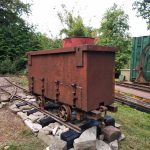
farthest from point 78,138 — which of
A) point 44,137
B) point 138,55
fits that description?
point 138,55

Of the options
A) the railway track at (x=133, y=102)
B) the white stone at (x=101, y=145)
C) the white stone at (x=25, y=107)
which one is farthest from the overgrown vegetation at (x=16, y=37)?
the white stone at (x=101, y=145)

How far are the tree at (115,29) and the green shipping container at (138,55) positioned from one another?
20.3 feet

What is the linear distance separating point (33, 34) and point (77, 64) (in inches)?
473

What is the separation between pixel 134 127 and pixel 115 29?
1381 cm

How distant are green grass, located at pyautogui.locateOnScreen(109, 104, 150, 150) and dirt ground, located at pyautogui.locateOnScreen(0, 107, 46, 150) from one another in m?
1.62

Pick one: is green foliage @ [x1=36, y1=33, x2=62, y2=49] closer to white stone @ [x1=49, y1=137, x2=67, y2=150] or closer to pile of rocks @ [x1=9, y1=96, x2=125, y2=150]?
pile of rocks @ [x1=9, y1=96, x2=125, y2=150]

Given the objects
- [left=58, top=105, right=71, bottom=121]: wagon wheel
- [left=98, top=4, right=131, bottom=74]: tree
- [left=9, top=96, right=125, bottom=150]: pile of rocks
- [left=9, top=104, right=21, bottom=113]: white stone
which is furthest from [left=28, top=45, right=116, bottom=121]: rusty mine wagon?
[left=98, top=4, right=131, bottom=74]: tree

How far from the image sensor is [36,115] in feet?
16.4

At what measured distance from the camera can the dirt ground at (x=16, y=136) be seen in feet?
12.5

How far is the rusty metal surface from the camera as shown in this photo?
368 cm

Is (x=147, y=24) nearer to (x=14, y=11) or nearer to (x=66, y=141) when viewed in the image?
(x=14, y=11)

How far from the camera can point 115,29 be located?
1766 cm

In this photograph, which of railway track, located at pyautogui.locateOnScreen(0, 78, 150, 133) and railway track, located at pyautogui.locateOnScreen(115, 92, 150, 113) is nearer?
railway track, located at pyautogui.locateOnScreen(0, 78, 150, 133)

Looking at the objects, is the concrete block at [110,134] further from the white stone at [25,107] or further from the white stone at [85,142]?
the white stone at [25,107]
